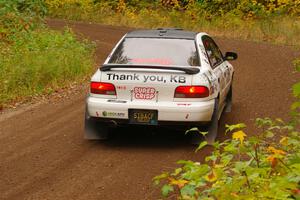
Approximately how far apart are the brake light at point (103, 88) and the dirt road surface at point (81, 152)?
2.71 ft

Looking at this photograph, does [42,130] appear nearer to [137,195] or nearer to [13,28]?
[137,195]

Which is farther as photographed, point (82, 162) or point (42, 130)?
point (42, 130)

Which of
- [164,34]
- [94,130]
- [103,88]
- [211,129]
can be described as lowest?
[94,130]

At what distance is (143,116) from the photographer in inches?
300

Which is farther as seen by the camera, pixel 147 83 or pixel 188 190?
pixel 147 83

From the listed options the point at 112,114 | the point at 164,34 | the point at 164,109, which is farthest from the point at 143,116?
the point at 164,34

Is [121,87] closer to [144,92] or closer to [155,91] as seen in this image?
[144,92]

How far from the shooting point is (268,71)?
51.4ft

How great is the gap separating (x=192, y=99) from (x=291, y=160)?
331cm

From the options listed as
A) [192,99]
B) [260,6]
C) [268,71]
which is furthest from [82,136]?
[260,6]

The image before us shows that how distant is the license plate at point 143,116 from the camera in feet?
24.9

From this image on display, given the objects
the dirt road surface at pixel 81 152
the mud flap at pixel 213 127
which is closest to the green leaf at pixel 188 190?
the dirt road surface at pixel 81 152

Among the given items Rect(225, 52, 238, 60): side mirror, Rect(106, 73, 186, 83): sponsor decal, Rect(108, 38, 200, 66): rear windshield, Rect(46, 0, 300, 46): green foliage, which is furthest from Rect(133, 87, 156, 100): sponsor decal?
Rect(46, 0, 300, 46): green foliage

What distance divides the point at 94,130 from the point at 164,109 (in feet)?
4.16
